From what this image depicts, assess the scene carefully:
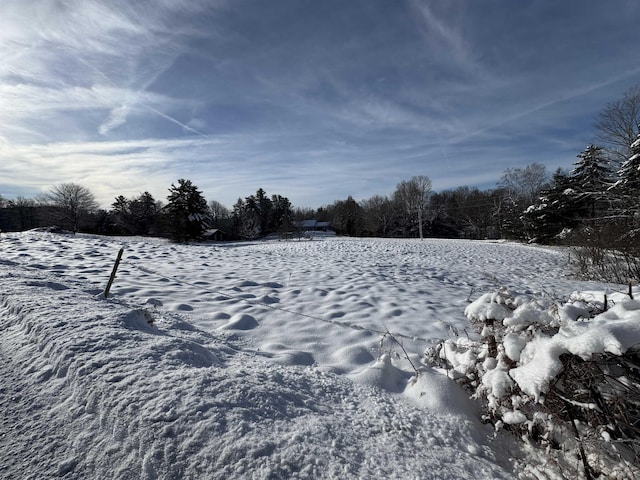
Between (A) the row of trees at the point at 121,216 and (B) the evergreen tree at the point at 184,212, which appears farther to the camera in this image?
(A) the row of trees at the point at 121,216

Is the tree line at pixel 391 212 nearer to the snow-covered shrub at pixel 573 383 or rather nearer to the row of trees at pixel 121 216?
the row of trees at pixel 121 216

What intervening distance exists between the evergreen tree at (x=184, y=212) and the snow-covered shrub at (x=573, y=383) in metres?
29.8

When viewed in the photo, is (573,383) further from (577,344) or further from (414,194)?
(414,194)

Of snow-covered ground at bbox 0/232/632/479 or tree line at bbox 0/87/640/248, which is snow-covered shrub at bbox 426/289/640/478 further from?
tree line at bbox 0/87/640/248

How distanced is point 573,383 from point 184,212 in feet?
101

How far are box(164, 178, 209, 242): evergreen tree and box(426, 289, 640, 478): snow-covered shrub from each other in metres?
29.8

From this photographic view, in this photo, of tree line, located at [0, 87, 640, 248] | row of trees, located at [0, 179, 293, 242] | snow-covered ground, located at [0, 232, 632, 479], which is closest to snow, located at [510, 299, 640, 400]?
snow-covered ground, located at [0, 232, 632, 479]

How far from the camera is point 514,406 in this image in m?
2.13

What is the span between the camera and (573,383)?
1.89 meters

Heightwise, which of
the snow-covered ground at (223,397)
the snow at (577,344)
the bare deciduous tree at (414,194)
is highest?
the bare deciduous tree at (414,194)

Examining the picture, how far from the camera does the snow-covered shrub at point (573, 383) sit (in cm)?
169

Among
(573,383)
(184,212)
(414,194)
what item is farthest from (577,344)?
(414,194)

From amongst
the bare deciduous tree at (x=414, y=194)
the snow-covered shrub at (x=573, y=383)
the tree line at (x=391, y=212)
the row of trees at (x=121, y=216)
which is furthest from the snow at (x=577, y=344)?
the bare deciduous tree at (x=414, y=194)

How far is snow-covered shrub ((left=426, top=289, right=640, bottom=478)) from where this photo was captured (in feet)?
5.55
